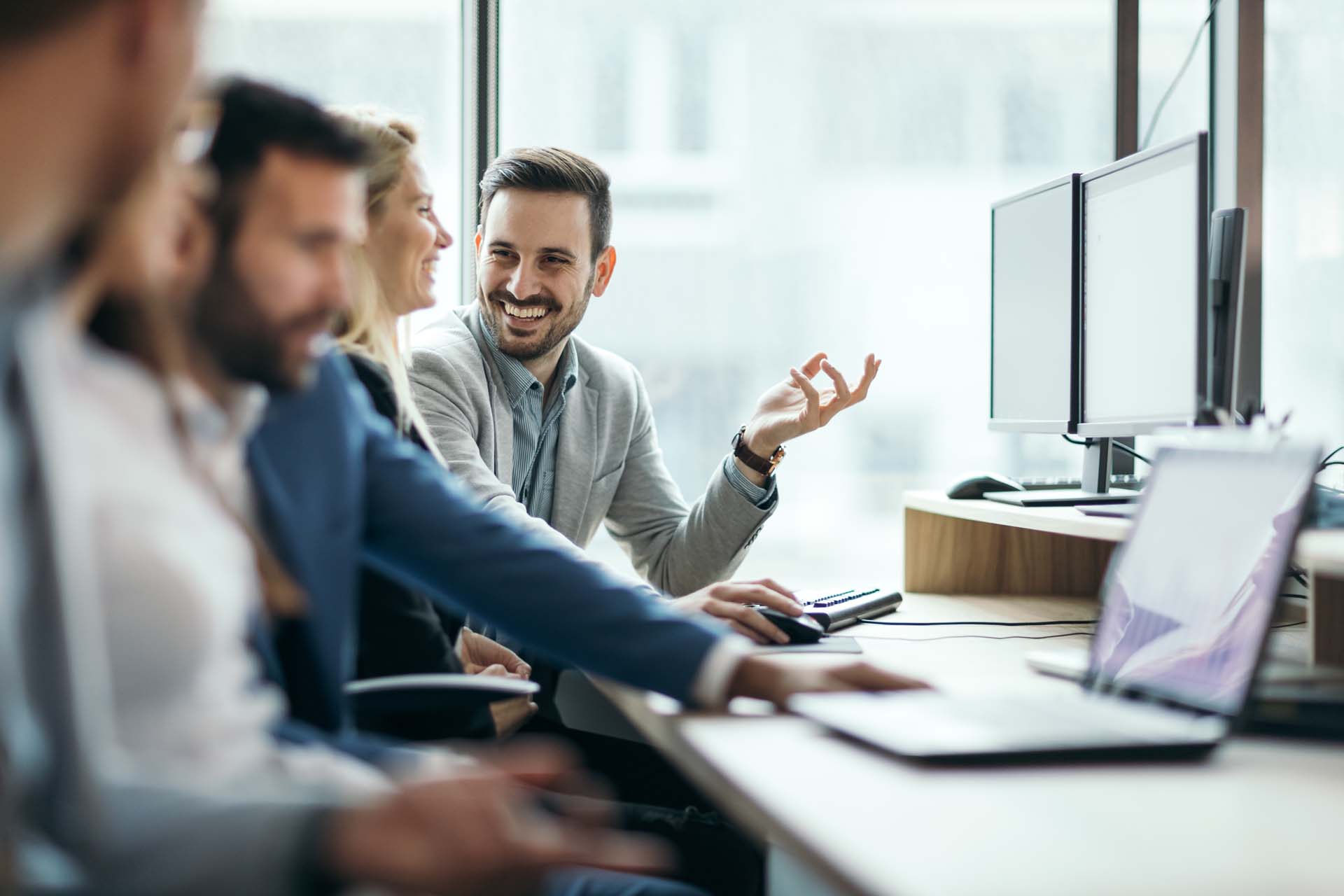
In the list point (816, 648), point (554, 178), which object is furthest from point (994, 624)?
point (554, 178)

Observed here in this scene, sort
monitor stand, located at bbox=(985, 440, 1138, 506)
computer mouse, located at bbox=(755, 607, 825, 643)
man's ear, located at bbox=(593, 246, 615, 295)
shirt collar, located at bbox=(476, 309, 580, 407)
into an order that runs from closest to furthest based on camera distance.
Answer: computer mouse, located at bbox=(755, 607, 825, 643) → monitor stand, located at bbox=(985, 440, 1138, 506) → shirt collar, located at bbox=(476, 309, 580, 407) → man's ear, located at bbox=(593, 246, 615, 295)

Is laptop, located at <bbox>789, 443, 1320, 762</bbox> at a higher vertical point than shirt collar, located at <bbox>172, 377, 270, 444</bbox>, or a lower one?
lower

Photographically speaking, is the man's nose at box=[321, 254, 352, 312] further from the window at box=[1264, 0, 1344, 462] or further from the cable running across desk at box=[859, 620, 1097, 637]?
the window at box=[1264, 0, 1344, 462]

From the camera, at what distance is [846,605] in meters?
1.58

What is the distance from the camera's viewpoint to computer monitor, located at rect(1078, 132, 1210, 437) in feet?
4.63

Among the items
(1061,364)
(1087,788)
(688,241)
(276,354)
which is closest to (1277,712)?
(1087,788)

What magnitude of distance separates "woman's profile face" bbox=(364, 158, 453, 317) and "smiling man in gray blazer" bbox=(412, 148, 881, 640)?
333 millimetres

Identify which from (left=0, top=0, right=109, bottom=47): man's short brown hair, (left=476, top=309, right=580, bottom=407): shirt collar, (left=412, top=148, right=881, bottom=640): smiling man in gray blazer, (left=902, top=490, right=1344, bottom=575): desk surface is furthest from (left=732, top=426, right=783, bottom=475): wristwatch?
(left=0, top=0, right=109, bottom=47): man's short brown hair

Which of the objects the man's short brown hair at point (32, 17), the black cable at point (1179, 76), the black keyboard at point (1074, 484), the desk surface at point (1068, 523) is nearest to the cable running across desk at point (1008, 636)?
the desk surface at point (1068, 523)

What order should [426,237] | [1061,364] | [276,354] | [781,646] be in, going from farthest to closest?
[1061,364]
[426,237]
[781,646]
[276,354]

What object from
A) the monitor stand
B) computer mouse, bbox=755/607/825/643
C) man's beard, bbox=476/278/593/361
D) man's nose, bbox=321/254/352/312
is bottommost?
computer mouse, bbox=755/607/825/643

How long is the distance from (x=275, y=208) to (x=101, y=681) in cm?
29

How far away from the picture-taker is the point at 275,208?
27.1 inches

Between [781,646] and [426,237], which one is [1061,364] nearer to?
[781,646]
